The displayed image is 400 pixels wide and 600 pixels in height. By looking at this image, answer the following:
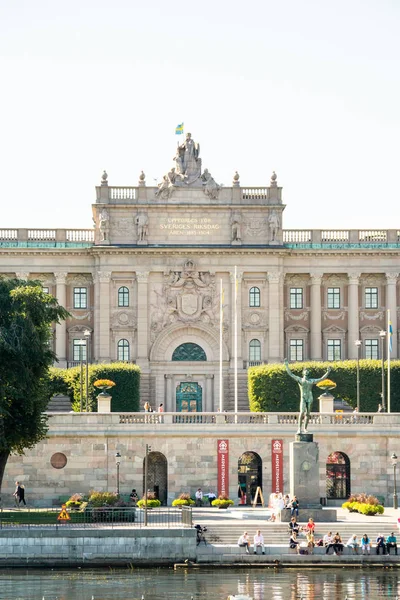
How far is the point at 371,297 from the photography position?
112 m

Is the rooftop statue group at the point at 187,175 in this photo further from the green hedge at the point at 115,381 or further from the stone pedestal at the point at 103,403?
the stone pedestal at the point at 103,403

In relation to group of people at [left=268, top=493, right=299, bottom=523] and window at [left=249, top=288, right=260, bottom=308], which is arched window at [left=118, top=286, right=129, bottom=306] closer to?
window at [left=249, top=288, right=260, bottom=308]

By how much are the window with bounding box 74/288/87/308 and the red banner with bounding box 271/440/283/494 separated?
32.6 metres

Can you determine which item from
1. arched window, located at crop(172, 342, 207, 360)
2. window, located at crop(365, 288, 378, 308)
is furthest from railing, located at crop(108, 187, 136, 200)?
window, located at crop(365, 288, 378, 308)

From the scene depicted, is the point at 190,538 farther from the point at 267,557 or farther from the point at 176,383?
the point at 176,383

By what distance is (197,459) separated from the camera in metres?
81.1

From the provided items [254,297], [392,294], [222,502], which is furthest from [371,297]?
[222,502]

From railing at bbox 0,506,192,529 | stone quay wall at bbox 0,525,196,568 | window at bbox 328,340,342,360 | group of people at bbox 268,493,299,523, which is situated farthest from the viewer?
window at bbox 328,340,342,360

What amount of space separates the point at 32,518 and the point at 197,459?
1467cm

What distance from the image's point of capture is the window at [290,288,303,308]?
368 feet

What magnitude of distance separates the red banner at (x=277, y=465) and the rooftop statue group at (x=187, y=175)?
1252 inches

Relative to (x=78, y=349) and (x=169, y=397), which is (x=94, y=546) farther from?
(x=78, y=349)

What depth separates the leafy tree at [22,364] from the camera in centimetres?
7269

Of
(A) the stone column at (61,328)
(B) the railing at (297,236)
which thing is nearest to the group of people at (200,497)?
(A) the stone column at (61,328)
